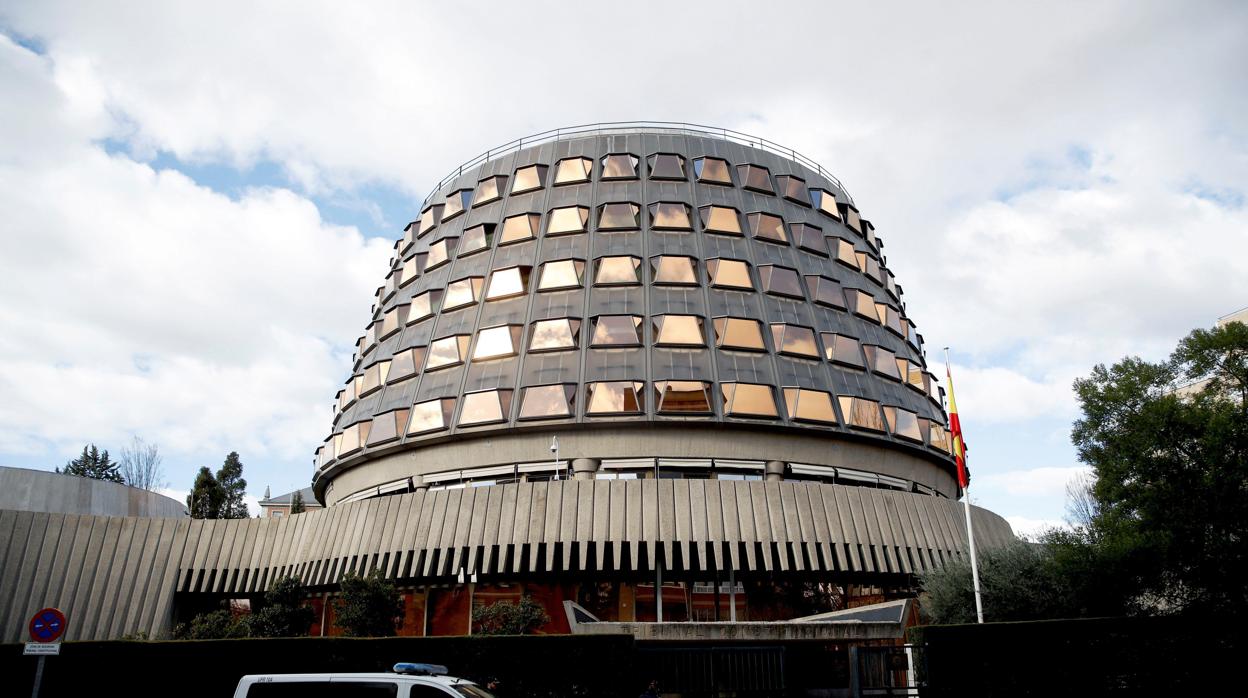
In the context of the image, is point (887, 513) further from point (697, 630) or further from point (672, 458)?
point (697, 630)

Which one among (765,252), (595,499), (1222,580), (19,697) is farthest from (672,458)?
(19,697)

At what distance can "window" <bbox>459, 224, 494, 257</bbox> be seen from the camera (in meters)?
45.2

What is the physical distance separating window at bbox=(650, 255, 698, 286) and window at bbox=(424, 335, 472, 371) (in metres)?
9.03

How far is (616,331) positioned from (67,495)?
27.0 metres

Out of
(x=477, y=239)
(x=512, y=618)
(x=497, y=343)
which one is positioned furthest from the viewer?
(x=477, y=239)

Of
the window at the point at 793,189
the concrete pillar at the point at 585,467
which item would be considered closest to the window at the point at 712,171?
the window at the point at 793,189

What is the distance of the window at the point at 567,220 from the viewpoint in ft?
142

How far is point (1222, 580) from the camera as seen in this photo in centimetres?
2262

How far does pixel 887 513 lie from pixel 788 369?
7555mm

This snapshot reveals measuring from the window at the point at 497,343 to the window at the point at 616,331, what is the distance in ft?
11.7

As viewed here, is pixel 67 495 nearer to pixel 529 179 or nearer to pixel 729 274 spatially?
pixel 529 179

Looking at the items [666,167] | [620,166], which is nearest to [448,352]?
[620,166]

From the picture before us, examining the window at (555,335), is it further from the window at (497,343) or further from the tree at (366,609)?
the tree at (366,609)

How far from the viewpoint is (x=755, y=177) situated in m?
47.2
